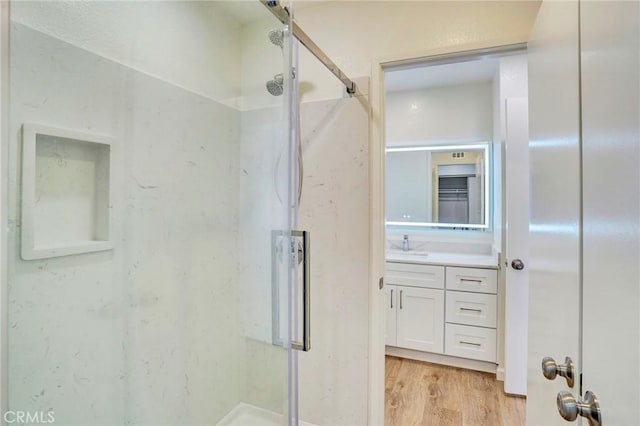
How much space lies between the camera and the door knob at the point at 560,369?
79 centimetres

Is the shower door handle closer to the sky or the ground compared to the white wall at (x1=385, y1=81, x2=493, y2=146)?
closer to the ground

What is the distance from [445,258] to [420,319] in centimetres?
58

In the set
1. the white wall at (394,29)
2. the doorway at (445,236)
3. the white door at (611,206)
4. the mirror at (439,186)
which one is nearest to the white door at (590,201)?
the white door at (611,206)

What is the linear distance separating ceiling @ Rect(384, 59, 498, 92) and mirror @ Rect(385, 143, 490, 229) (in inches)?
23.9

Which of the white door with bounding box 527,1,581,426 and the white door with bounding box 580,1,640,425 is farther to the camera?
the white door with bounding box 527,1,581,426

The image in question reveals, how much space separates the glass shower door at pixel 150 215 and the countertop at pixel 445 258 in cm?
162

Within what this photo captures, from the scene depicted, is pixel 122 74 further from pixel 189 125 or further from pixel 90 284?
pixel 90 284

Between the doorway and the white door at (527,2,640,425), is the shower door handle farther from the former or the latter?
the doorway

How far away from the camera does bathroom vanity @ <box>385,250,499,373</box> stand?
8.41 feet

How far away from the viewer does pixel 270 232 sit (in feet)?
5.15

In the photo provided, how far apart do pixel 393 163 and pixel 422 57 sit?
188cm

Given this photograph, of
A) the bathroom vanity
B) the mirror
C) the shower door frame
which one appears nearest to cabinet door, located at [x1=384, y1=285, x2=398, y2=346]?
the bathroom vanity

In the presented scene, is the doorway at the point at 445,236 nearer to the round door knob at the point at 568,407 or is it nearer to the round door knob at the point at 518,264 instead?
the round door knob at the point at 518,264

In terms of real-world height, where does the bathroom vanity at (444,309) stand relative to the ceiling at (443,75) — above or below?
below
